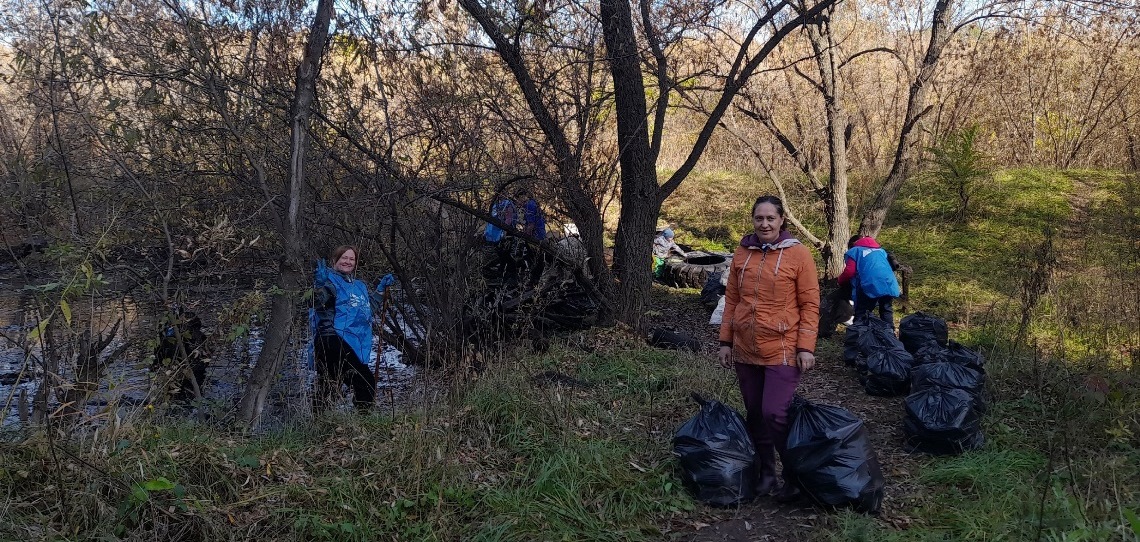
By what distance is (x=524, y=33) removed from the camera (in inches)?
263

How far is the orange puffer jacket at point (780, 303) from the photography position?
143 inches

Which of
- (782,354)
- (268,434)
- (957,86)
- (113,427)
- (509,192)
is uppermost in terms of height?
(957,86)

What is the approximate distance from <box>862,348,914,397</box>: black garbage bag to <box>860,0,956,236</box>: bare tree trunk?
4926 millimetres

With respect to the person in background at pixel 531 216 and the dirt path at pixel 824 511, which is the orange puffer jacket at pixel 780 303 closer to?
the dirt path at pixel 824 511

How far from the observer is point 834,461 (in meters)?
3.55

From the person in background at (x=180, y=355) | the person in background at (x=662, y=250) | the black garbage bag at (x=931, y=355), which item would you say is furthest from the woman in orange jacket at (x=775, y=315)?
the person in background at (x=662, y=250)

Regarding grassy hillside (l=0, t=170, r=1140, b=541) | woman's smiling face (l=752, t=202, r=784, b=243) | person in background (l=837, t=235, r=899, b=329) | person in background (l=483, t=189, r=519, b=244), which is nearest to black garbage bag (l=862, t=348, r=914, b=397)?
grassy hillside (l=0, t=170, r=1140, b=541)

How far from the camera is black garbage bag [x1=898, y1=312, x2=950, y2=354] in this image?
21.9ft

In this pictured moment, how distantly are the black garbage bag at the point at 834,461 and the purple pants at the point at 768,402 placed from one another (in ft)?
0.28

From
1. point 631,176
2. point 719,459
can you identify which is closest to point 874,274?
point 631,176

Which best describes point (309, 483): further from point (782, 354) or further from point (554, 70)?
point (554, 70)

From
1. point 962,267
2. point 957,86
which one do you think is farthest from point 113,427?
point 957,86

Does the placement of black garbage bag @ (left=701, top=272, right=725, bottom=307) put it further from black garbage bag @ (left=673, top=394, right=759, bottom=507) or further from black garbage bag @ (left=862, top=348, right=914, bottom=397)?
black garbage bag @ (left=673, top=394, right=759, bottom=507)

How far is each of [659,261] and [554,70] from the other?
18.3 feet
